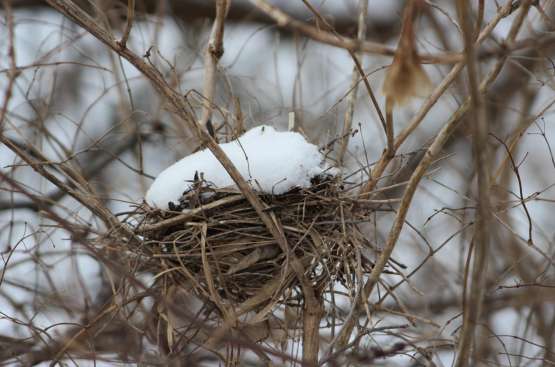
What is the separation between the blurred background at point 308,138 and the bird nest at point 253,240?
0.14 metres

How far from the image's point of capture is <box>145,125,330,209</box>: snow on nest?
212cm

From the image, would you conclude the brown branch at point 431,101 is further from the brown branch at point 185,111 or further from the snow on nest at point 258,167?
the brown branch at point 185,111

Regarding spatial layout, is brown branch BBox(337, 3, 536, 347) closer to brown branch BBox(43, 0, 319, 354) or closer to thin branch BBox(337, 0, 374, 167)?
brown branch BBox(43, 0, 319, 354)

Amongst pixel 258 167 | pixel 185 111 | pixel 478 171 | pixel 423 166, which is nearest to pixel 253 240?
pixel 258 167

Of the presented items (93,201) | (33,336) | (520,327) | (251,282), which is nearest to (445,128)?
(251,282)

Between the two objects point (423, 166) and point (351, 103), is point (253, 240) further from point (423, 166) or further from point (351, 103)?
point (351, 103)

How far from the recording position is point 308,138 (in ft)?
8.75

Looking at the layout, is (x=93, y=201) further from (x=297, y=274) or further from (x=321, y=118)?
(x=321, y=118)

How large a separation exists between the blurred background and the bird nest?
136 millimetres

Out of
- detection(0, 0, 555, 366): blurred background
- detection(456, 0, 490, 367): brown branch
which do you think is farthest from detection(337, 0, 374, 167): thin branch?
detection(456, 0, 490, 367): brown branch

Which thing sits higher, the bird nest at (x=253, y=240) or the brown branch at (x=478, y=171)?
the bird nest at (x=253, y=240)

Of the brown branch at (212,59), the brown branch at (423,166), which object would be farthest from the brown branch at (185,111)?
the brown branch at (212,59)

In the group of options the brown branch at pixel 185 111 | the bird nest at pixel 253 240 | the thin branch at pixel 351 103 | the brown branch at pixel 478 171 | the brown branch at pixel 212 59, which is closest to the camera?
the brown branch at pixel 478 171

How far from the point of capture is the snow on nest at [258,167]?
2125 millimetres
